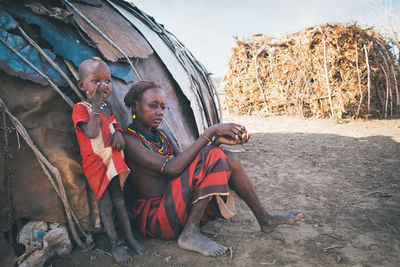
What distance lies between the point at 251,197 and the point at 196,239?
0.49 m

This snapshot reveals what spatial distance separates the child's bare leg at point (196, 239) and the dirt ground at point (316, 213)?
5 centimetres

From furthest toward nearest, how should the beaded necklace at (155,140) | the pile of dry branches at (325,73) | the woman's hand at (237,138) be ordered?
the pile of dry branches at (325,73) → the beaded necklace at (155,140) → the woman's hand at (237,138)

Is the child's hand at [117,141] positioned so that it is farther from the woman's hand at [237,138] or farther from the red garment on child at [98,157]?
the woman's hand at [237,138]

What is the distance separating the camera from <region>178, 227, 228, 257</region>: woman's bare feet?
162 cm

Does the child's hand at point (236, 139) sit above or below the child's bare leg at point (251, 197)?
above

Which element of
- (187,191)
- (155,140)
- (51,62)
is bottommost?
(187,191)

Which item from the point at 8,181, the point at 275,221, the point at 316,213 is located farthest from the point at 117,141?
the point at 316,213

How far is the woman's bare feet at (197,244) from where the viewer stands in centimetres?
162

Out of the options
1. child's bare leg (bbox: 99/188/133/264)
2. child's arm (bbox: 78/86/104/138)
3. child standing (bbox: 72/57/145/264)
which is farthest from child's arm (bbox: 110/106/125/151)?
child's bare leg (bbox: 99/188/133/264)

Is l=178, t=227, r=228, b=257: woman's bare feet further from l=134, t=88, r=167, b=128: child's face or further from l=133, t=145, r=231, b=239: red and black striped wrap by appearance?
l=134, t=88, r=167, b=128: child's face

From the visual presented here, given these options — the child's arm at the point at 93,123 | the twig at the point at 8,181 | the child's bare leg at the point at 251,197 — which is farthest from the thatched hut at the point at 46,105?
the child's bare leg at the point at 251,197

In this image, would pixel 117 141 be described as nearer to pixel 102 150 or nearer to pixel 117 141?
pixel 117 141

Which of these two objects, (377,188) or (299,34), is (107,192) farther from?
(299,34)

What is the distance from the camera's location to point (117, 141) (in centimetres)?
160
